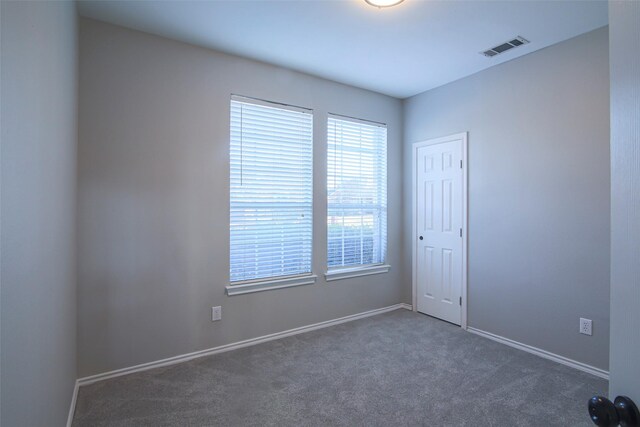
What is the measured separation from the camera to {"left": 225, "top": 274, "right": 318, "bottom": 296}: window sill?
9.96 feet

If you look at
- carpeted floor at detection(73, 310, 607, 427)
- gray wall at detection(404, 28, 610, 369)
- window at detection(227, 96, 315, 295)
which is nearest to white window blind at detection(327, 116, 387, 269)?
window at detection(227, 96, 315, 295)

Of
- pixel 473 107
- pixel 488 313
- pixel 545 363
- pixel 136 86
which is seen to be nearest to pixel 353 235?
pixel 488 313

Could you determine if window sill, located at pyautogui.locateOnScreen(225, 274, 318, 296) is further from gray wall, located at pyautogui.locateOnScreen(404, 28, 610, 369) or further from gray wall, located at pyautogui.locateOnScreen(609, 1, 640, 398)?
gray wall, located at pyautogui.locateOnScreen(609, 1, 640, 398)

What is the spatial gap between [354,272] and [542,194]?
202 centimetres

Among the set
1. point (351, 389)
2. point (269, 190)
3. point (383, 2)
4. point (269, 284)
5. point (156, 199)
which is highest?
point (383, 2)

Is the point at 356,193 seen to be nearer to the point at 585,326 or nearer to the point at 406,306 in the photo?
the point at 406,306

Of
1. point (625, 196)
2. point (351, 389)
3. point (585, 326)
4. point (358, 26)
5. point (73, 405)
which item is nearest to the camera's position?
point (625, 196)

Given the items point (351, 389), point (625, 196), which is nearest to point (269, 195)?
point (351, 389)

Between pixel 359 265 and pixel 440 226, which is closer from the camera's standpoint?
pixel 440 226

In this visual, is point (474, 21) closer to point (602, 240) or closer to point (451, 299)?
point (602, 240)

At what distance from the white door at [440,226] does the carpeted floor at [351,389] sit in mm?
686

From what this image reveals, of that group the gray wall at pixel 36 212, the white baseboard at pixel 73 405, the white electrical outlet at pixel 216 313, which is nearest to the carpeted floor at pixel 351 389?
the white baseboard at pixel 73 405

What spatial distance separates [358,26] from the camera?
8.43ft

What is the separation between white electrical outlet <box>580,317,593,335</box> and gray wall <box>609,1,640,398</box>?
2647 millimetres
